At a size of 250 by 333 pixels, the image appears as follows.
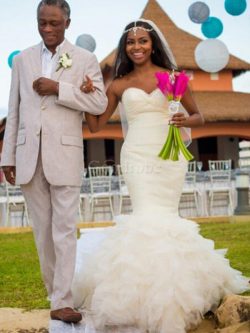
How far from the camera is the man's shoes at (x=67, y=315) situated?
375 cm

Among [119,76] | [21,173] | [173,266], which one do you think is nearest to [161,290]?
[173,266]

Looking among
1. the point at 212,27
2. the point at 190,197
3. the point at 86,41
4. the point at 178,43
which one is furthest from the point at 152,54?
the point at 178,43

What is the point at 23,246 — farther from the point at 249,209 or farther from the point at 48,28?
the point at 48,28

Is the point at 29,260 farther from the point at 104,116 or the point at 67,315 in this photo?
the point at 67,315

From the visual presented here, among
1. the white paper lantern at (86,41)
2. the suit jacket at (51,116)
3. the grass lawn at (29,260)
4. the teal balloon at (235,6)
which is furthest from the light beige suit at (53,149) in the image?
the white paper lantern at (86,41)

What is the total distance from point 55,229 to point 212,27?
11.7 meters

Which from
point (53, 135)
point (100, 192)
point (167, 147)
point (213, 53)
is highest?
point (213, 53)

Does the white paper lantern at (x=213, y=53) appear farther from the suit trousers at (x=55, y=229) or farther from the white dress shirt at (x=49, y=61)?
the suit trousers at (x=55, y=229)

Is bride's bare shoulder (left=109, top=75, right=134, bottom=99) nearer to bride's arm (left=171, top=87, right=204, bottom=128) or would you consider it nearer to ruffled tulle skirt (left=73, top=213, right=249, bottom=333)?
bride's arm (left=171, top=87, right=204, bottom=128)

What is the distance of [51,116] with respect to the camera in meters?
3.94

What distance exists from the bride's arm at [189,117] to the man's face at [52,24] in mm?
953

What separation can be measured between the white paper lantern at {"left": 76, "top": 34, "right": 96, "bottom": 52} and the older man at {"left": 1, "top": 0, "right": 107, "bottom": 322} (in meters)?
11.0

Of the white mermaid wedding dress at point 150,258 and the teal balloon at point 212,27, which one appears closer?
the white mermaid wedding dress at point 150,258

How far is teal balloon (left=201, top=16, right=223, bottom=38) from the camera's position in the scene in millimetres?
14609
